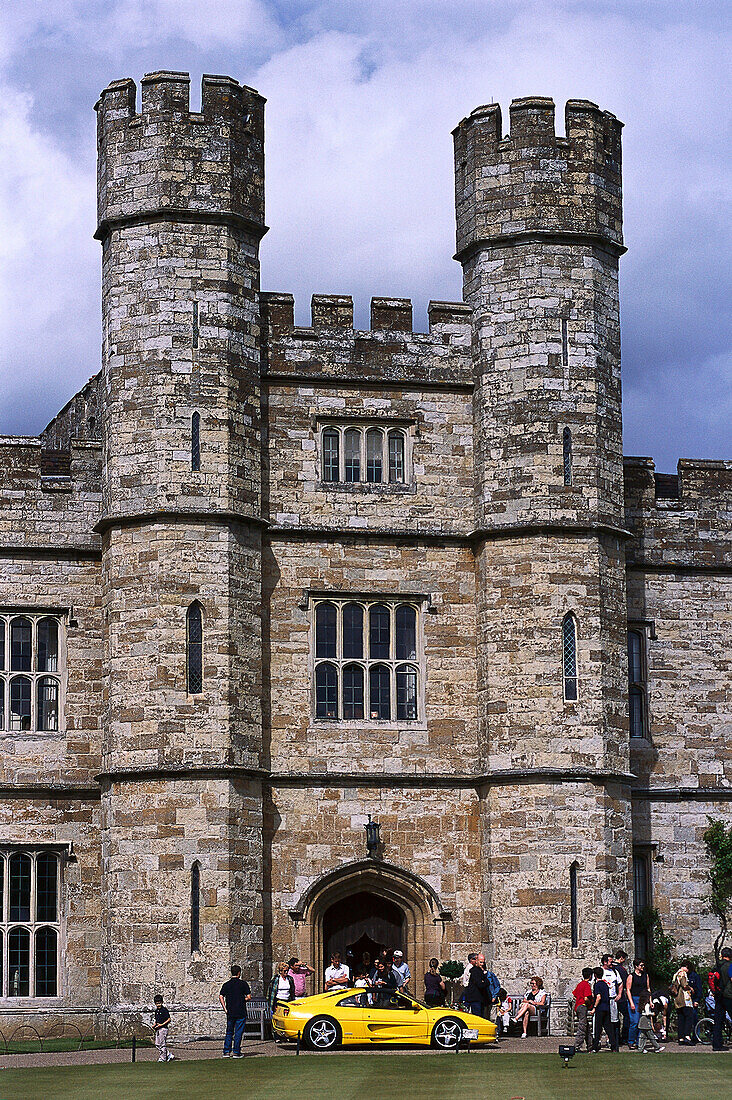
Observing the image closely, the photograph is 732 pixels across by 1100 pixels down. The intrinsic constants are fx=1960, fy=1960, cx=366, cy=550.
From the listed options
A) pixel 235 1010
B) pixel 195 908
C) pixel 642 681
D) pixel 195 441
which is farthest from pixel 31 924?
pixel 642 681

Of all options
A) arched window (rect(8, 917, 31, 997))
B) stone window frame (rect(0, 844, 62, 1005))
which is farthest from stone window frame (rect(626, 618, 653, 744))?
arched window (rect(8, 917, 31, 997))

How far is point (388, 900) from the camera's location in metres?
29.2

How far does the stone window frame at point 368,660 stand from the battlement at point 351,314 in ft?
13.7

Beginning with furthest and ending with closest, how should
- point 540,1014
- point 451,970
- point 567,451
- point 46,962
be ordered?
point 567,451 → point 46,962 → point 451,970 → point 540,1014

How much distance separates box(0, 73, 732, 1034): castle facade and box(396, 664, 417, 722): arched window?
0.03 meters

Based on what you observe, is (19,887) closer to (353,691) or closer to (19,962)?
(19,962)

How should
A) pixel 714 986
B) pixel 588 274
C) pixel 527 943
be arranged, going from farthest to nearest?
1. pixel 588 274
2. pixel 527 943
3. pixel 714 986

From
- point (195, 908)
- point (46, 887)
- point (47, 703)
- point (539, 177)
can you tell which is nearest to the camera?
point (195, 908)

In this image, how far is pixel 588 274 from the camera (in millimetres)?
30281

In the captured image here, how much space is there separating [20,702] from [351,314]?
780 cm

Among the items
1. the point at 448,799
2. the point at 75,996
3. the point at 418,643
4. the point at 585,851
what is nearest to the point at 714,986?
the point at 585,851

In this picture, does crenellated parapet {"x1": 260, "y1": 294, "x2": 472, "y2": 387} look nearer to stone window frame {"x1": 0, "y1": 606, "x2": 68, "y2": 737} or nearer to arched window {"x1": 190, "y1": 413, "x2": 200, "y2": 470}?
arched window {"x1": 190, "y1": 413, "x2": 200, "y2": 470}

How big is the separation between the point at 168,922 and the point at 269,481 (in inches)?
266

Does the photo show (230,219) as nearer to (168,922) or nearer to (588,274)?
(588,274)
